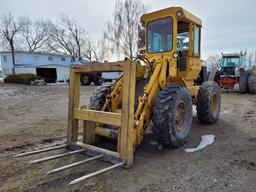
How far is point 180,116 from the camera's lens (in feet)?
13.5

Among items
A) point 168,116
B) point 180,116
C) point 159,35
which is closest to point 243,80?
point 159,35

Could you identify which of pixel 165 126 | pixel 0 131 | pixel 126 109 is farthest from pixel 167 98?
pixel 0 131

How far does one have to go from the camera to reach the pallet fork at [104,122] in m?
3.16

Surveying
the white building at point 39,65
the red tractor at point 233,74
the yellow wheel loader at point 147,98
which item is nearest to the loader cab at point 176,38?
the yellow wheel loader at point 147,98

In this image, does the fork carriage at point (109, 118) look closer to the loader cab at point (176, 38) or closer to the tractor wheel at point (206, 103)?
the loader cab at point (176, 38)

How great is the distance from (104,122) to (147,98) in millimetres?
802

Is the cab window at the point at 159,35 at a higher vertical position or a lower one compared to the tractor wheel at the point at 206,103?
higher

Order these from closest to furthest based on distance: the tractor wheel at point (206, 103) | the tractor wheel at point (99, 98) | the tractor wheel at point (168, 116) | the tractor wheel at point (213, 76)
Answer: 1. the tractor wheel at point (168, 116)
2. the tractor wheel at point (99, 98)
3. the tractor wheel at point (206, 103)
4. the tractor wheel at point (213, 76)

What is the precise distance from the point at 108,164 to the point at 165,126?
3.40ft

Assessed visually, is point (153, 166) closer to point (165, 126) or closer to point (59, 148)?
point (165, 126)

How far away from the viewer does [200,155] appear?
3654 mm

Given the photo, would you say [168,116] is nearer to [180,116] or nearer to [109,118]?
[180,116]

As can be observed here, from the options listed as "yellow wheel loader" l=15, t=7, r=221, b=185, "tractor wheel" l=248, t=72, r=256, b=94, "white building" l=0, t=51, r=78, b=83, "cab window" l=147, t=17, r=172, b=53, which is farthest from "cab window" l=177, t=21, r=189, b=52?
"white building" l=0, t=51, r=78, b=83

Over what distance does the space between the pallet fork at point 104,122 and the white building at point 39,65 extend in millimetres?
24838
